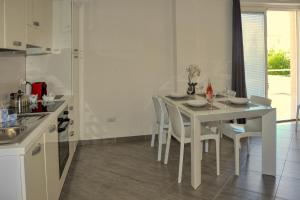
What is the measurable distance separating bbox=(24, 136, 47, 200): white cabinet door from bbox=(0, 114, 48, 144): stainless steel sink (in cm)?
10

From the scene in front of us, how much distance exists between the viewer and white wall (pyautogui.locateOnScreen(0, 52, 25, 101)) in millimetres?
2867

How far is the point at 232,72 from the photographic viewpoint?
527 centimetres

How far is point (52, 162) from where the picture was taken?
7.90ft

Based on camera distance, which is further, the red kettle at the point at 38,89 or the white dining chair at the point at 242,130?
the red kettle at the point at 38,89

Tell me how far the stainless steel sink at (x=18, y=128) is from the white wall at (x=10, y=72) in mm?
577

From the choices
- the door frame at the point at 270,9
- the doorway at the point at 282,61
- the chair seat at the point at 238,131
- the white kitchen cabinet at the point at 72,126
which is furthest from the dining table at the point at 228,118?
the doorway at the point at 282,61

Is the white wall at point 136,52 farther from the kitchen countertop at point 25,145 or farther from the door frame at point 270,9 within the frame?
the kitchen countertop at point 25,145

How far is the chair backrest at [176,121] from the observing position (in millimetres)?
3229

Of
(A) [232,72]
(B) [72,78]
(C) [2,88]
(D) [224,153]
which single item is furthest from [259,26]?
(C) [2,88]

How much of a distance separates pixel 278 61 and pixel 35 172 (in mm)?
5373

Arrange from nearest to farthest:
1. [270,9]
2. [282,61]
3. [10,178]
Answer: [10,178], [270,9], [282,61]

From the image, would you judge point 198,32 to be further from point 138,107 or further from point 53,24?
point 53,24

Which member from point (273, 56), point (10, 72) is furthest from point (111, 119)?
point (273, 56)

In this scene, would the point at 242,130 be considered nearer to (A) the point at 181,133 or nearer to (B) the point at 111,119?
(A) the point at 181,133
